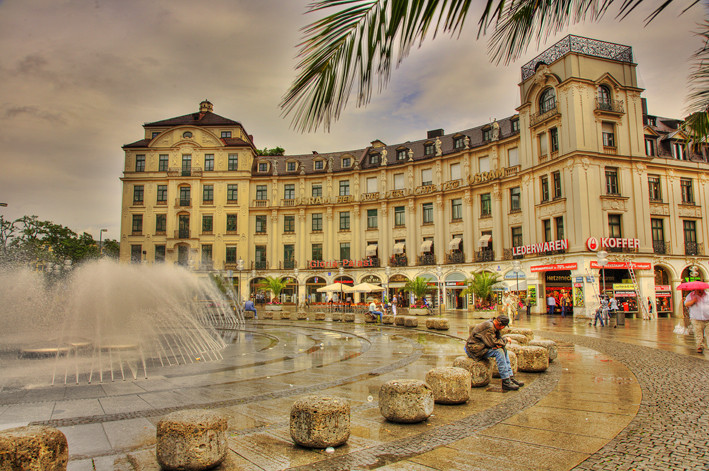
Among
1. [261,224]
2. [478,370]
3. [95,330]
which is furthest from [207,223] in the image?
[478,370]

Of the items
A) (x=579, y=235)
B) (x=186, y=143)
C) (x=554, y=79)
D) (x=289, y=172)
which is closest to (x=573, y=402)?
(x=579, y=235)

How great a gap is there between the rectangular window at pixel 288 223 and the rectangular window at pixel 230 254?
6.62 meters

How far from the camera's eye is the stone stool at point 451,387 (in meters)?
7.23

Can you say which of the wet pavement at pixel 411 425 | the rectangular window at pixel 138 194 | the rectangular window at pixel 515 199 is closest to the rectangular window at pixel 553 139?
the rectangular window at pixel 515 199

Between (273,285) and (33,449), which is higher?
(273,285)

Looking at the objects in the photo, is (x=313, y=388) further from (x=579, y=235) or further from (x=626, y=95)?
(x=626, y=95)

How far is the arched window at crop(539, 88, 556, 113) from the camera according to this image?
37.4 metres

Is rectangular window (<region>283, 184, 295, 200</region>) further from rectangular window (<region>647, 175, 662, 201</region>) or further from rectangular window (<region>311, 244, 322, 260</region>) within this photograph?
rectangular window (<region>647, 175, 662, 201</region>)

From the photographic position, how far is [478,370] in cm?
852

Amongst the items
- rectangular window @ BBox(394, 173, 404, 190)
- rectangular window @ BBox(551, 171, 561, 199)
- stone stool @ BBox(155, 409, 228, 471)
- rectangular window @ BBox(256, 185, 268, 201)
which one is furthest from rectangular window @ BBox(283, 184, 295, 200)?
stone stool @ BBox(155, 409, 228, 471)

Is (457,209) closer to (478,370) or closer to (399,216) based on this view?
(399,216)

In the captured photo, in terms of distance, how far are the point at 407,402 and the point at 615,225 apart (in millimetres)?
35720

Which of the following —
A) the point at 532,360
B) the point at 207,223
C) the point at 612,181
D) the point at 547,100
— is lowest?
the point at 532,360

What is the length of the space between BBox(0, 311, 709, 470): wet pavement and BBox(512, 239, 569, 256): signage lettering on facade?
23896mm
